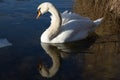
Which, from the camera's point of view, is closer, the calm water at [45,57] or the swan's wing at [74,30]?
the calm water at [45,57]

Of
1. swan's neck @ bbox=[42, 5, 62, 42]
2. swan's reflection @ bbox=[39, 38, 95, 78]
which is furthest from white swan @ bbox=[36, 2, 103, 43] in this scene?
swan's reflection @ bbox=[39, 38, 95, 78]

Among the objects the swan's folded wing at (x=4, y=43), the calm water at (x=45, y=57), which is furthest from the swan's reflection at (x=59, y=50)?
the swan's folded wing at (x=4, y=43)

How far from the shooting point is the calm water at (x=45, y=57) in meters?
8.55

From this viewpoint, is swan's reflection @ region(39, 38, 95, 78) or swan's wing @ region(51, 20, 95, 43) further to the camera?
swan's wing @ region(51, 20, 95, 43)

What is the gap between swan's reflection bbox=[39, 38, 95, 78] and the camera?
29.4 feet

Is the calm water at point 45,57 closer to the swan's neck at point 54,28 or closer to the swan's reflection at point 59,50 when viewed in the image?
the swan's reflection at point 59,50

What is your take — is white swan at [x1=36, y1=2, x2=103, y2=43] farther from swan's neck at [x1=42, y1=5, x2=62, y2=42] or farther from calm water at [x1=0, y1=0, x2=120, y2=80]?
calm water at [x1=0, y1=0, x2=120, y2=80]

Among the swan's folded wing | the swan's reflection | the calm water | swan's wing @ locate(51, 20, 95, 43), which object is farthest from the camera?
swan's wing @ locate(51, 20, 95, 43)

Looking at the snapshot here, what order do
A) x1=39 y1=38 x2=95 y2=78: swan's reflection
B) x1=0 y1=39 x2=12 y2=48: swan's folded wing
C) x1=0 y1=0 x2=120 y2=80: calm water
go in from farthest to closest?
x1=0 y1=39 x2=12 y2=48: swan's folded wing, x1=39 y1=38 x2=95 y2=78: swan's reflection, x1=0 y1=0 x2=120 y2=80: calm water

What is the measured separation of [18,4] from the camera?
1342cm

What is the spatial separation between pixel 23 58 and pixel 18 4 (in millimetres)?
4309

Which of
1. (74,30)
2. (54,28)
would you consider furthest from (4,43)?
(74,30)

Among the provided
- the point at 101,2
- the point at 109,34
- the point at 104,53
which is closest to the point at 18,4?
the point at 101,2

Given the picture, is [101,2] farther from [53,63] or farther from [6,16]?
[53,63]
